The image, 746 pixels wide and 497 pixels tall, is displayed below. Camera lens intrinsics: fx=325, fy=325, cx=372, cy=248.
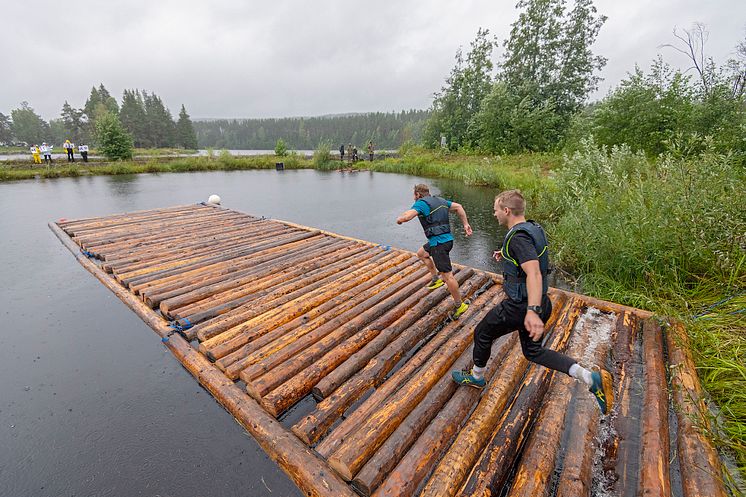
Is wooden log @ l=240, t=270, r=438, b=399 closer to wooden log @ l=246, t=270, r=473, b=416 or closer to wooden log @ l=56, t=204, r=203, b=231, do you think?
wooden log @ l=246, t=270, r=473, b=416

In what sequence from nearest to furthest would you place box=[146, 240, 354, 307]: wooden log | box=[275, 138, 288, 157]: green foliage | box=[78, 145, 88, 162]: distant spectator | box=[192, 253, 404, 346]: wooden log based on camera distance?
box=[192, 253, 404, 346]: wooden log, box=[146, 240, 354, 307]: wooden log, box=[78, 145, 88, 162]: distant spectator, box=[275, 138, 288, 157]: green foliage

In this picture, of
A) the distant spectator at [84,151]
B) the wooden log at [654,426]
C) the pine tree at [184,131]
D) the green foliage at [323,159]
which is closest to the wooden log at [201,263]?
the wooden log at [654,426]

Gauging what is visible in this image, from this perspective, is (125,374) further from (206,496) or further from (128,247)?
(128,247)

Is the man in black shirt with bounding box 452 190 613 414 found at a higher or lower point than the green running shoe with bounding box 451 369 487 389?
higher

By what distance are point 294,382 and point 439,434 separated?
1.35 meters

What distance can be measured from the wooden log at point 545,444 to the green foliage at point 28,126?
91.1 m

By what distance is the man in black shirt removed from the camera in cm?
226

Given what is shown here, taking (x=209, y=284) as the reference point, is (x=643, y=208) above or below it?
above

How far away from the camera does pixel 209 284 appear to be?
505 centimetres

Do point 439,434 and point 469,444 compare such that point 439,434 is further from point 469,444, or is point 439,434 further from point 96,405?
point 96,405

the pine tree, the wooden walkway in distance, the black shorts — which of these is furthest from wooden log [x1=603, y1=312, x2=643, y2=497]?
the pine tree

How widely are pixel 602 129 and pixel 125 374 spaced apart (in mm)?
17656

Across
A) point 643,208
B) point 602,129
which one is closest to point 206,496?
point 643,208

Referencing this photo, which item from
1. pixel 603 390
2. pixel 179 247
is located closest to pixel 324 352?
pixel 603 390
